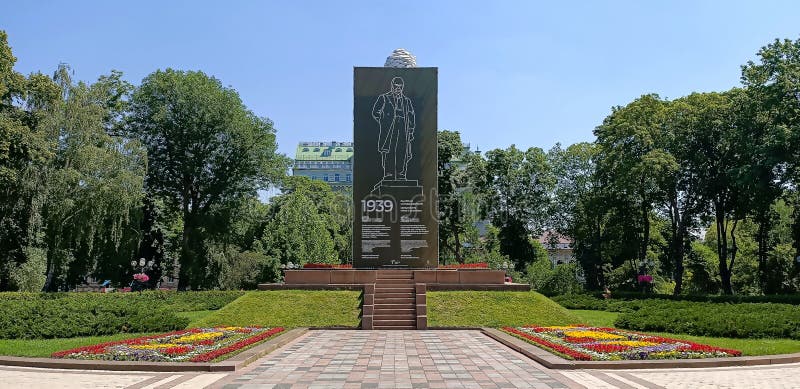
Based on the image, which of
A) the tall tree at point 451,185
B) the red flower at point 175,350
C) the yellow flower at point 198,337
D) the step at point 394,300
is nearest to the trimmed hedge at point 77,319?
the yellow flower at point 198,337

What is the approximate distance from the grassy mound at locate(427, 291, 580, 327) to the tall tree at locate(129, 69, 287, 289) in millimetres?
23394

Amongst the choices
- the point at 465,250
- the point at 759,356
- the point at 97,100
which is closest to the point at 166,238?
the point at 97,100

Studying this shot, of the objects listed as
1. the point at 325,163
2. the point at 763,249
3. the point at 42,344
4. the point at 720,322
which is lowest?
the point at 42,344

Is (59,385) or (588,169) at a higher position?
(588,169)

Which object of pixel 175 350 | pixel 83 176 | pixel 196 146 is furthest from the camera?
pixel 196 146

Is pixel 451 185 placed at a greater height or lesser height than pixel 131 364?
greater

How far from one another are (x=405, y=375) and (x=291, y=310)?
39.5 ft

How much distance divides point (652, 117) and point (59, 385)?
121 ft

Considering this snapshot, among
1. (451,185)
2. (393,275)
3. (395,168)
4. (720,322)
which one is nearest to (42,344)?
(393,275)

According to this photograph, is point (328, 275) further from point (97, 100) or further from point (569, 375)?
point (97, 100)

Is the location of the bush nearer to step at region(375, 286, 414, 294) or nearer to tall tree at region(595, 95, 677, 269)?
tall tree at region(595, 95, 677, 269)

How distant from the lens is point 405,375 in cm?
1142

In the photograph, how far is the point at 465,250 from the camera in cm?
5159

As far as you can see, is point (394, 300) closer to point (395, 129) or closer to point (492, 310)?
point (492, 310)
